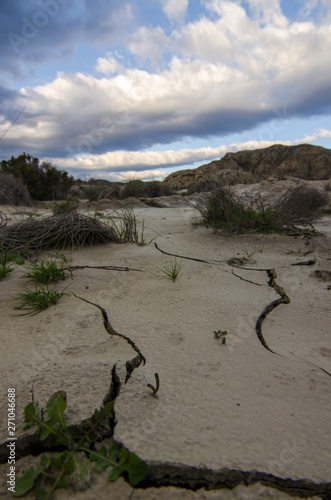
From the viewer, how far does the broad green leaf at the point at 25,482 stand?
0.63 meters

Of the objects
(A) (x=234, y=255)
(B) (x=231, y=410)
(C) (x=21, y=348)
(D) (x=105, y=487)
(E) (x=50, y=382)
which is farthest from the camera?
(A) (x=234, y=255)

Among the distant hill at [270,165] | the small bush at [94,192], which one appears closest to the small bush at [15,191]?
the small bush at [94,192]

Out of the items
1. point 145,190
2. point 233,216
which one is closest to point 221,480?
point 233,216

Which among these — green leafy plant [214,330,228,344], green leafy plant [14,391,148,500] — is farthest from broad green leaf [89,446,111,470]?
green leafy plant [214,330,228,344]

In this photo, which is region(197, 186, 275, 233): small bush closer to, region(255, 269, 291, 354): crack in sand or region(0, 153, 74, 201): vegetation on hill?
region(255, 269, 291, 354): crack in sand

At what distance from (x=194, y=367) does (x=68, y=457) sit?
1.77 feet

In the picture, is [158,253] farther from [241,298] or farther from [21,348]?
[21,348]

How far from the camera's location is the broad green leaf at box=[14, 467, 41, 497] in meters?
0.63

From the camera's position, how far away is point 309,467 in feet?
2.31

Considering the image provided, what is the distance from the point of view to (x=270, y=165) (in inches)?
508

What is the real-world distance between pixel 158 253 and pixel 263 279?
3.27 ft

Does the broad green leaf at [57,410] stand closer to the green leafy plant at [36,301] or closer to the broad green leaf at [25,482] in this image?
the broad green leaf at [25,482]

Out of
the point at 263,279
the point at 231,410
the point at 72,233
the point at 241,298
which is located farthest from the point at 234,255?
the point at 231,410

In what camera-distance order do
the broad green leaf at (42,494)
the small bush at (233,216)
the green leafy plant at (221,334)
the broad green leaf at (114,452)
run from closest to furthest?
the broad green leaf at (42,494)
the broad green leaf at (114,452)
the green leafy plant at (221,334)
the small bush at (233,216)
